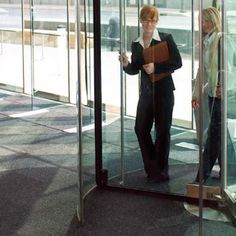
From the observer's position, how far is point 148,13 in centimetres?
430

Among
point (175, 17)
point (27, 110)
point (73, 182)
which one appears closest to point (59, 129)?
point (27, 110)

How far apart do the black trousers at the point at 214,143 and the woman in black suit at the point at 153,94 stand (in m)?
0.69

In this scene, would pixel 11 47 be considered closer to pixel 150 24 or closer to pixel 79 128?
pixel 150 24

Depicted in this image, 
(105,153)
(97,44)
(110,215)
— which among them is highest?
(97,44)

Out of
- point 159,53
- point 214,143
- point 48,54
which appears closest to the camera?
point 214,143

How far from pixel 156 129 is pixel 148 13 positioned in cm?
96

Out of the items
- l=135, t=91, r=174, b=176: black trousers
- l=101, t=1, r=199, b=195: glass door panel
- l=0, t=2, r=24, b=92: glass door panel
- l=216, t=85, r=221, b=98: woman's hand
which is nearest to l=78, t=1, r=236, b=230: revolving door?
l=101, t=1, r=199, b=195: glass door panel

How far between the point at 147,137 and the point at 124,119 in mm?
274

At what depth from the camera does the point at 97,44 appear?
4.21 m

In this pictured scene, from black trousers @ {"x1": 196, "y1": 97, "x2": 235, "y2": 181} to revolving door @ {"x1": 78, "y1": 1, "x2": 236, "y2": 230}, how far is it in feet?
0.12

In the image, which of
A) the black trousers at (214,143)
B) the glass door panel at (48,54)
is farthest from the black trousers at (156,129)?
the glass door panel at (48,54)

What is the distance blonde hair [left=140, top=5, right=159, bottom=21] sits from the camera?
4301mm

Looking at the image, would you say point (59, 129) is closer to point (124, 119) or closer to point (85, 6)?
point (124, 119)

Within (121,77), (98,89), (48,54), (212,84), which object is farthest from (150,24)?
(48,54)
